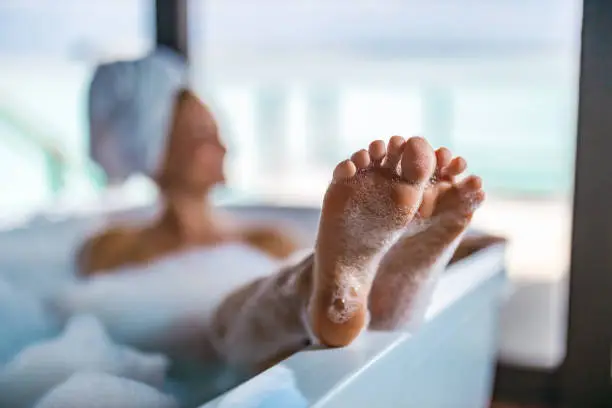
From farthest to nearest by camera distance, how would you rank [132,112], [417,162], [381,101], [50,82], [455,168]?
[50,82] → [132,112] → [381,101] → [455,168] → [417,162]

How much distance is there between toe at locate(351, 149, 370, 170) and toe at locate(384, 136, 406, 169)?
2 cm

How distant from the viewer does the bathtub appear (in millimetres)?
718

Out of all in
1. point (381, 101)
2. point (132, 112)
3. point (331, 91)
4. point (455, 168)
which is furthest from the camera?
point (132, 112)

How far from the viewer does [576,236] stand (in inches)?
51.1

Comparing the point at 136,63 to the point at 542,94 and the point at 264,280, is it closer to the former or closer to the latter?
the point at 264,280

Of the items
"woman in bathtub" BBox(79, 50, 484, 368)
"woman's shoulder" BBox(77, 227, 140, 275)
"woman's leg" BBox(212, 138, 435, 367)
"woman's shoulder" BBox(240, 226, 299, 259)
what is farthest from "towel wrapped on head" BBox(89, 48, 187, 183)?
"woman's leg" BBox(212, 138, 435, 367)

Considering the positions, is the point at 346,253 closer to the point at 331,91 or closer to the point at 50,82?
the point at 331,91

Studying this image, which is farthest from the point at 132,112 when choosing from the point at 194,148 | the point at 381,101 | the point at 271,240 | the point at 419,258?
the point at 419,258

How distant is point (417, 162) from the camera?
715 mm

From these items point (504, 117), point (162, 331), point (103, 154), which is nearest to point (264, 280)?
point (162, 331)

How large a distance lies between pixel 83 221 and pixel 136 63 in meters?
0.47

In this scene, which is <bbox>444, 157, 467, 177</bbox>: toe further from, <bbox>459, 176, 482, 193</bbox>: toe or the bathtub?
the bathtub

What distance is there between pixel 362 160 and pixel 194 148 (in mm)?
889

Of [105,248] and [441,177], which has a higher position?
[441,177]
